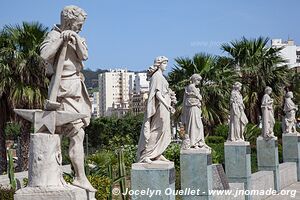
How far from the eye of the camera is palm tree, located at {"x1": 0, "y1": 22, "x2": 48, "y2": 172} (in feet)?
57.2

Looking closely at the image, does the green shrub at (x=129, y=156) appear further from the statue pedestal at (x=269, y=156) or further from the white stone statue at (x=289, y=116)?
the white stone statue at (x=289, y=116)

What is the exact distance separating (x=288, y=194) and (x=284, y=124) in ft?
13.5

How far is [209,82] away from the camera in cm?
2517

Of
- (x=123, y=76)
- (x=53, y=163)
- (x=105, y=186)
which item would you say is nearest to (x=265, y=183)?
(x=105, y=186)

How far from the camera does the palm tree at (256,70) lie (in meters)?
27.2

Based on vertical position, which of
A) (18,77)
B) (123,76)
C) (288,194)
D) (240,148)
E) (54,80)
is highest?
(123,76)

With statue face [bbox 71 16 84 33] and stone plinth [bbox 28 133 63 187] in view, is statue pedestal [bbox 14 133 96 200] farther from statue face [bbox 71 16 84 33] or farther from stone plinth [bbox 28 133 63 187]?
statue face [bbox 71 16 84 33]

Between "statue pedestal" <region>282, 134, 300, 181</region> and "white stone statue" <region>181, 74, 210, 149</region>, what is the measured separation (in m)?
8.43

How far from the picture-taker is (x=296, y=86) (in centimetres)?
3312

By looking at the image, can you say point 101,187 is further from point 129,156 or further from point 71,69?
point 129,156

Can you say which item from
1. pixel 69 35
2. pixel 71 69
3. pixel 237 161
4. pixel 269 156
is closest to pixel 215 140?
pixel 269 156

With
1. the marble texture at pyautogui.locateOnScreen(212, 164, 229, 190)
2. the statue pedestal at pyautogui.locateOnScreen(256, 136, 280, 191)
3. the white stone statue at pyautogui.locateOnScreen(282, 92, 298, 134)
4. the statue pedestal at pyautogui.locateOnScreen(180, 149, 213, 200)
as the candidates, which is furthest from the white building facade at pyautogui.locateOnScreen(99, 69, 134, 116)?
the statue pedestal at pyautogui.locateOnScreen(180, 149, 213, 200)

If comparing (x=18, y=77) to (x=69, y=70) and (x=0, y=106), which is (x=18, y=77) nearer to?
(x=0, y=106)

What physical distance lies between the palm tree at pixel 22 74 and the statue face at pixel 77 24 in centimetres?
1220
